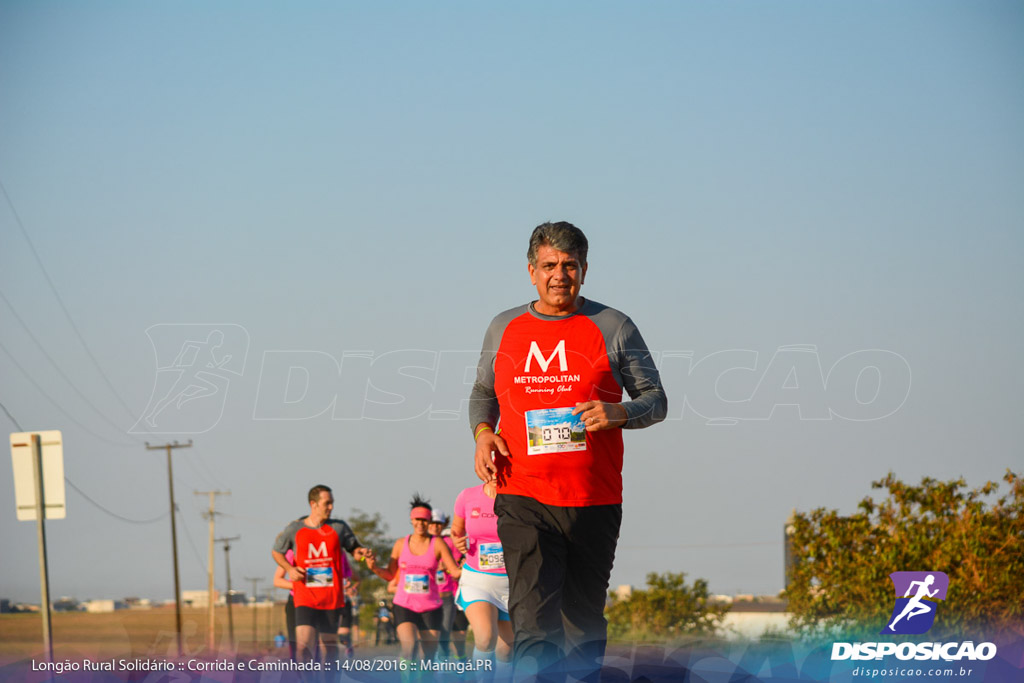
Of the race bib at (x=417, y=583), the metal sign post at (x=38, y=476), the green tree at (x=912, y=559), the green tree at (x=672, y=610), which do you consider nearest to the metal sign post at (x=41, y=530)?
the metal sign post at (x=38, y=476)

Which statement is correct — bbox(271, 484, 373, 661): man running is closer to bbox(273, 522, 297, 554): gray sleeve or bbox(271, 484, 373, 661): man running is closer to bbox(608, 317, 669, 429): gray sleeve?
bbox(273, 522, 297, 554): gray sleeve

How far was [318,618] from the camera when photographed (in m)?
12.3

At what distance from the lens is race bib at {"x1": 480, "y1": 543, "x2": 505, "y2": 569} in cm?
955

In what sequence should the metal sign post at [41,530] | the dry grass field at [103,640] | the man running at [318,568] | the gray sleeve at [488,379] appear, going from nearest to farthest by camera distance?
the gray sleeve at [488,379]
the dry grass field at [103,640]
the metal sign post at [41,530]
the man running at [318,568]

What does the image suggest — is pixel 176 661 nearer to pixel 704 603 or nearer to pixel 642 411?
pixel 642 411

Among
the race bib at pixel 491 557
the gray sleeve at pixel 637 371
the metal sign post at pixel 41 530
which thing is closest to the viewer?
the gray sleeve at pixel 637 371

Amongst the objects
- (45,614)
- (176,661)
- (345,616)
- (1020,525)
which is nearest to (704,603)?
(1020,525)

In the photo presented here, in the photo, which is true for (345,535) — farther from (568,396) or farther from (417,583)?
(568,396)

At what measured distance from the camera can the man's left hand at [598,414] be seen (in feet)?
19.3

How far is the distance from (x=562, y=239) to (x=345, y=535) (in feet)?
22.2

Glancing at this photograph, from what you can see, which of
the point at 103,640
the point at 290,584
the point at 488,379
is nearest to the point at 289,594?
the point at 290,584

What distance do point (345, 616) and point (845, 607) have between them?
476 inches

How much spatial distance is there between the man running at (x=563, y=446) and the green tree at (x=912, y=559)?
13140 mm

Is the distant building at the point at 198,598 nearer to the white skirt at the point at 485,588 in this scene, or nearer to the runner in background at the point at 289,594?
the runner in background at the point at 289,594
